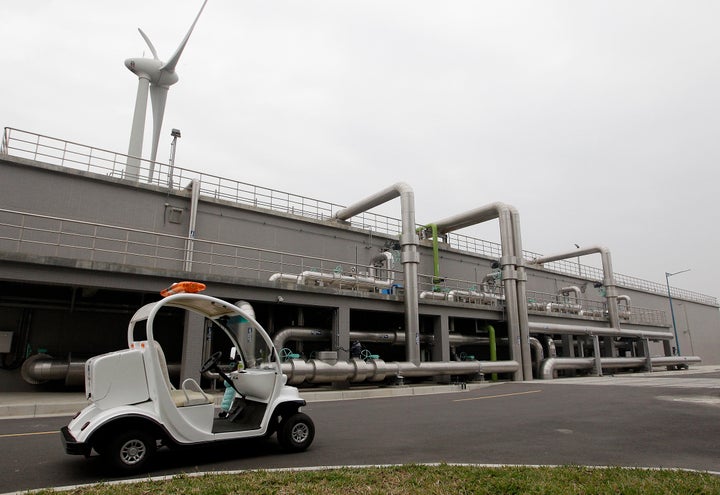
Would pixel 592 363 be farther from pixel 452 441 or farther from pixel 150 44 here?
pixel 150 44

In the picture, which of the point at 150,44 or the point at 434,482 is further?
the point at 150,44

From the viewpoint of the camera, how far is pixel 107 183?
17312 millimetres

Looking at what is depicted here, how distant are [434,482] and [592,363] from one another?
2606cm

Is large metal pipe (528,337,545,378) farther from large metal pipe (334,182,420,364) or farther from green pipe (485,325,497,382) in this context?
large metal pipe (334,182,420,364)

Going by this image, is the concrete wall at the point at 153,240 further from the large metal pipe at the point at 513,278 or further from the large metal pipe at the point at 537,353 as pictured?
the large metal pipe at the point at 537,353

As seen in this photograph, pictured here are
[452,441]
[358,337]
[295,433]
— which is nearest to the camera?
[295,433]

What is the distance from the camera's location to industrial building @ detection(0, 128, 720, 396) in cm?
1448

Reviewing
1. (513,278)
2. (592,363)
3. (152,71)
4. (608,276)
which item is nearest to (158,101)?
(152,71)

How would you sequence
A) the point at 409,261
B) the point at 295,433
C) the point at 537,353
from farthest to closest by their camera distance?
the point at 537,353 < the point at 409,261 < the point at 295,433

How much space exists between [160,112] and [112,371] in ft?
78.4

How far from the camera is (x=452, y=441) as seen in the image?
7.35 meters

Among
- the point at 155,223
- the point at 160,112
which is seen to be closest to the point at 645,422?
the point at 155,223

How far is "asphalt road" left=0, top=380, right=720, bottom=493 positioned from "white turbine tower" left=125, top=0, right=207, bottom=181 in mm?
18031

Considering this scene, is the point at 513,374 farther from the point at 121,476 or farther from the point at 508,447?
the point at 121,476
